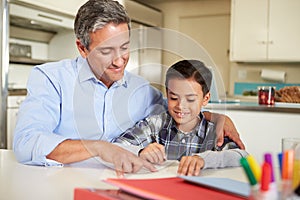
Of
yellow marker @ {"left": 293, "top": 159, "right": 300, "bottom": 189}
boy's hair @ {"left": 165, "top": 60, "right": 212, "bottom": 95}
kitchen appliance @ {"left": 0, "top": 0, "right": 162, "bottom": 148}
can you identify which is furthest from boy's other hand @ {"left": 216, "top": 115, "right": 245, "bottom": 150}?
kitchen appliance @ {"left": 0, "top": 0, "right": 162, "bottom": 148}

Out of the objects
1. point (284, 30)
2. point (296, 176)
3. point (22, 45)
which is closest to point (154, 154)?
point (296, 176)

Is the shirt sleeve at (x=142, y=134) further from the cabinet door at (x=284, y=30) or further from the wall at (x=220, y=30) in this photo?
the cabinet door at (x=284, y=30)

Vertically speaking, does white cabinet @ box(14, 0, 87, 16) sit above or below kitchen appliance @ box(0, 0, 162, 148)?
above

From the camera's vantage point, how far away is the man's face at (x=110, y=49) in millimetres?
845

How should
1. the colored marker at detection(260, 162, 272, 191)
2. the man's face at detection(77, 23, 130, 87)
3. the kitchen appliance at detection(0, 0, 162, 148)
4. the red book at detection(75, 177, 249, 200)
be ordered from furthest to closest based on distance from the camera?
the kitchen appliance at detection(0, 0, 162, 148) < the man's face at detection(77, 23, 130, 87) < the red book at detection(75, 177, 249, 200) < the colored marker at detection(260, 162, 272, 191)

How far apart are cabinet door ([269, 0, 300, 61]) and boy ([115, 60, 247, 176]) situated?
3.29m

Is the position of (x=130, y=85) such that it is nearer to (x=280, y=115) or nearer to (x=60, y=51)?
(x=280, y=115)

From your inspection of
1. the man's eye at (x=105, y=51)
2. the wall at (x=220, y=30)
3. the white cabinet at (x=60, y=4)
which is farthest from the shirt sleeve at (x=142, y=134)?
the wall at (x=220, y=30)

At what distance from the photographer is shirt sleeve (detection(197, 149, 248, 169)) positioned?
0.83m

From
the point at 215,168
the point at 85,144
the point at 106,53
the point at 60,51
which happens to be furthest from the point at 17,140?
the point at 60,51

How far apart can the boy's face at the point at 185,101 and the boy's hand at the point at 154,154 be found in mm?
86

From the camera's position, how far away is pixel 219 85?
2.76ft

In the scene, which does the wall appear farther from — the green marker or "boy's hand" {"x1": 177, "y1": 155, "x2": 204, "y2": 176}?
the green marker

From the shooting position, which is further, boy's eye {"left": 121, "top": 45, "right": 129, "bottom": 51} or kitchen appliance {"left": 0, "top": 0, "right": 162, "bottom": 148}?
kitchen appliance {"left": 0, "top": 0, "right": 162, "bottom": 148}
